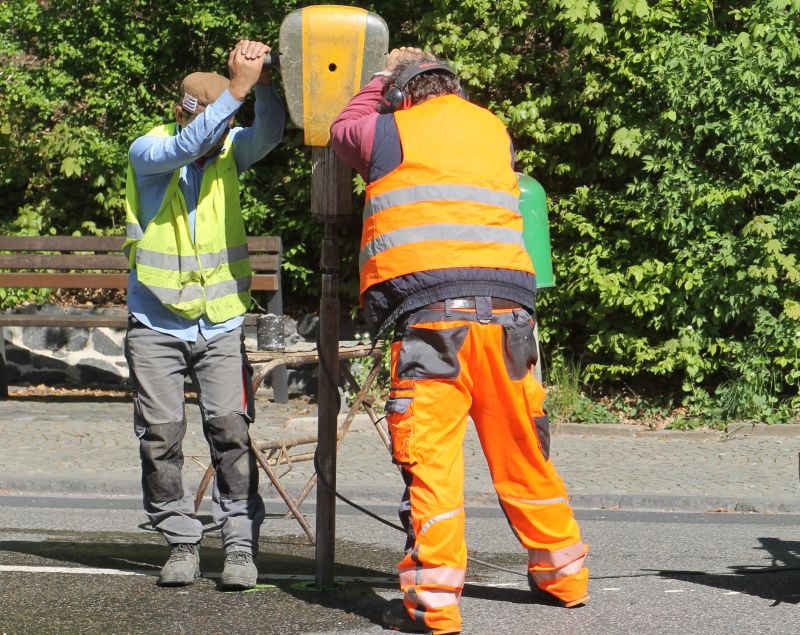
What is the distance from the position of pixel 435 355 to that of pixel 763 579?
182cm

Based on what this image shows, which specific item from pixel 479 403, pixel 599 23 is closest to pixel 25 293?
pixel 599 23

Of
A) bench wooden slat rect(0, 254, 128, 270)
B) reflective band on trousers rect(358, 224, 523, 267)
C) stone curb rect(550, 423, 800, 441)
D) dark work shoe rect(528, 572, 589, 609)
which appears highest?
reflective band on trousers rect(358, 224, 523, 267)

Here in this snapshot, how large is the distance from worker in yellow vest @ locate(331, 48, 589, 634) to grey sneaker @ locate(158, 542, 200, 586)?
870 mm

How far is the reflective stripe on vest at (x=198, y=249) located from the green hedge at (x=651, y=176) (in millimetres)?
5490

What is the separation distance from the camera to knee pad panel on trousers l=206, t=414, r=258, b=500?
4.71 m

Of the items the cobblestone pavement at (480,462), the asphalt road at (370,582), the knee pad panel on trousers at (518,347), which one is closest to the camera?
the knee pad panel on trousers at (518,347)

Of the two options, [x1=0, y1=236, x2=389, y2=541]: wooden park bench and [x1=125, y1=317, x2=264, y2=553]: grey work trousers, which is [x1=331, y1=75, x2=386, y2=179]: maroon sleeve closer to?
[x1=125, y1=317, x2=264, y2=553]: grey work trousers

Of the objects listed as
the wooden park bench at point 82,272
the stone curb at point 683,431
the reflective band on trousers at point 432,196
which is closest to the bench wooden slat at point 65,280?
the wooden park bench at point 82,272

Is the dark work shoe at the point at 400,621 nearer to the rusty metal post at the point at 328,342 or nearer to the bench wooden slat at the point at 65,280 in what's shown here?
the rusty metal post at the point at 328,342

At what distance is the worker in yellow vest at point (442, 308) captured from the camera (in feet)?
13.1

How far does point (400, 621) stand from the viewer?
4090mm

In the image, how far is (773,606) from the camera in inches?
176

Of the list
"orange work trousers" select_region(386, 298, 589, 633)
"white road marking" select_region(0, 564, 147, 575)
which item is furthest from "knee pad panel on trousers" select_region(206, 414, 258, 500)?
"orange work trousers" select_region(386, 298, 589, 633)

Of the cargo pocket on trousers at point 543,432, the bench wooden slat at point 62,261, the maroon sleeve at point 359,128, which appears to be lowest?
the cargo pocket on trousers at point 543,432
